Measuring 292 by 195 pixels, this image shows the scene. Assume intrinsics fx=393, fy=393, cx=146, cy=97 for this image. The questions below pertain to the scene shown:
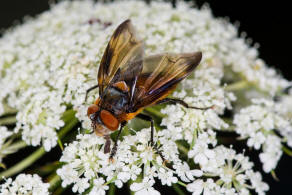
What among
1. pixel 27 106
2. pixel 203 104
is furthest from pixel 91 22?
pixel 203 104

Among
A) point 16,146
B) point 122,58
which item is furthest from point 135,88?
point 16,146

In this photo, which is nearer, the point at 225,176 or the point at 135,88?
the point at 135,88

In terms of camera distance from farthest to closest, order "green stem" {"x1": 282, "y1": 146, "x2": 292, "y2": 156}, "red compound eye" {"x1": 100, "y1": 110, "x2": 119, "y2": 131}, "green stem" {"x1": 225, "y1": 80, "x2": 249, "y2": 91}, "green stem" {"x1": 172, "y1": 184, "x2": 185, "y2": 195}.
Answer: "green stem" {"x1": 225, "y1": 80, "x2": 249, "y2": 91} → "green stem" {"x1": 282, "y1": 146, "x2": 292, "y2": 156} → "green stem" {"x1": 172, "y1": 184, "x2": 185, "y2": 195} → "red compound eye" {"x1": 100, "y1": 110, "x2": 119, "y2": 131}

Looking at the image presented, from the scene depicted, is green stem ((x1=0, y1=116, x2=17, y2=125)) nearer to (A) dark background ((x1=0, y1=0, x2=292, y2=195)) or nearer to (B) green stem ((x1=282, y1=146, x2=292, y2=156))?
(B) green stem ((x1=282, y1=146, x2=292, y2=156))

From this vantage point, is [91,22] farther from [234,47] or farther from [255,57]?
[255,57]

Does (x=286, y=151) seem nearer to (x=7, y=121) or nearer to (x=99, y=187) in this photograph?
(x=99, y=187)

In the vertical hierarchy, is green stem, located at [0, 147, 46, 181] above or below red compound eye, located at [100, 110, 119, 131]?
below

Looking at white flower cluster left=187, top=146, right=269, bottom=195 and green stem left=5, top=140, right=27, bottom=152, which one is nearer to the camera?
white flower cluster left=187, top=146, right=269, bottom=195

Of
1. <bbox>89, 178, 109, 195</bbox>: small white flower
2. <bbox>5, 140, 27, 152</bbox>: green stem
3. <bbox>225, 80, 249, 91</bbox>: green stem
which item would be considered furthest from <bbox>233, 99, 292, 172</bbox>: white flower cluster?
<bbox>5, 140, 27, 152</bbox>: green stem
